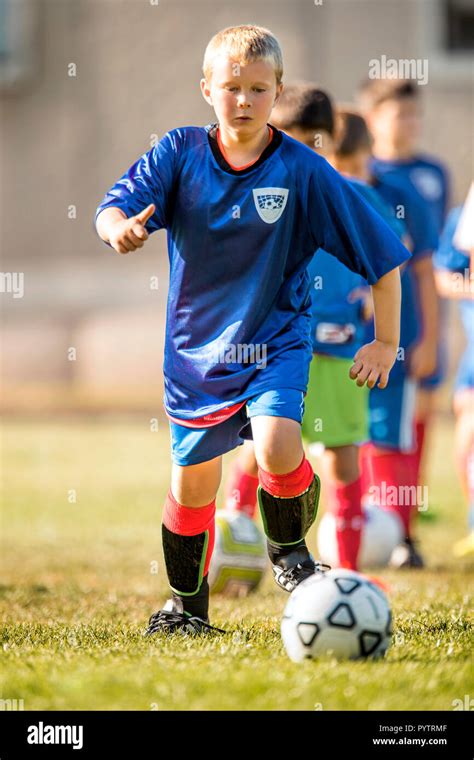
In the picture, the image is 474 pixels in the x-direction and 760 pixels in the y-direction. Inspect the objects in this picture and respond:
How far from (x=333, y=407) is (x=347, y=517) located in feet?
1.81

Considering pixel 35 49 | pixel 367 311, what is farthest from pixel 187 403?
pixel 35 49

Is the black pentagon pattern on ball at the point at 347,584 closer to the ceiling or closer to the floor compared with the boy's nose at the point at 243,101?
closer to the floor

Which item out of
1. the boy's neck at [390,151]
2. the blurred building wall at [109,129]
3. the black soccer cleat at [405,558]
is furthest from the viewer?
the blurred building wall at [109,129]

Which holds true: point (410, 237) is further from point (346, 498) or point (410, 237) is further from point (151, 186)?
point (151, 186)

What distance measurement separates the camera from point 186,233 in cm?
426

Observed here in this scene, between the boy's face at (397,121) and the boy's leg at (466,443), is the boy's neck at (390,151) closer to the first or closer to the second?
the boy's face at (397,121)

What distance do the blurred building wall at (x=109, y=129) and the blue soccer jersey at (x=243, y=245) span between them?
40.9 ft

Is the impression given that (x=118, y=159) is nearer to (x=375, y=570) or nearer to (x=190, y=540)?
(x=375, y=570)

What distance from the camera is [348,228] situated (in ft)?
13.9

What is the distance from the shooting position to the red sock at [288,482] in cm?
421

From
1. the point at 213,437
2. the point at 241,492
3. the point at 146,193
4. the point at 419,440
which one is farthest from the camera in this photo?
the point at 419,440

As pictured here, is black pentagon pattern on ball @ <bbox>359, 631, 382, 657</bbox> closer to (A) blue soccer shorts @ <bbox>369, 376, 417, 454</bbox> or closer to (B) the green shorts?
(B) the green shorts

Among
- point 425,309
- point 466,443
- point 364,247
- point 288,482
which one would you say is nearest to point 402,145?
point 425,309

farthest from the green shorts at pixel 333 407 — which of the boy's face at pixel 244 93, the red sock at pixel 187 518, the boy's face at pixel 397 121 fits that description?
the boy's face at pixel 397 121
